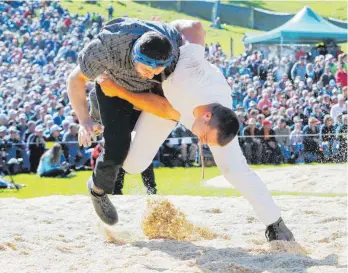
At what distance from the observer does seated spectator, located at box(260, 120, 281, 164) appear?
584 inches

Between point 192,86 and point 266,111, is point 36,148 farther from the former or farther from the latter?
point 192,86

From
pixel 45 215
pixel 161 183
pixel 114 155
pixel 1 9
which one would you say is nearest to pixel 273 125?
pixel 161 183

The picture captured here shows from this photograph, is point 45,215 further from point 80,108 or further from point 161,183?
point 161,183

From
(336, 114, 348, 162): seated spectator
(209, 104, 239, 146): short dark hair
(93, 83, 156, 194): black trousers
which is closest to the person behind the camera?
(209, 104, 239, 146): short dark hair

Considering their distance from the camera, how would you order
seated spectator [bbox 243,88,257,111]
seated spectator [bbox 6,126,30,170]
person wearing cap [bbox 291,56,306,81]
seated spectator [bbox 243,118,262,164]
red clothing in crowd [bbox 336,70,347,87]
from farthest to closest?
1. person wearing cap [bbox 291,56,306,81]
2. red clothing in crowd [bbox 336,70,347,87]
3. seated spectator [bbox 243,88,257,111]
4. seated spectator [bbox 243,118,262,164]
5. seated spectator [bbox 6,126,30,170]

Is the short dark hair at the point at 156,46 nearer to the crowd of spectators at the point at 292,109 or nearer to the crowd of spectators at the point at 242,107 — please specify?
the crowd of spectators at the point at 242,107

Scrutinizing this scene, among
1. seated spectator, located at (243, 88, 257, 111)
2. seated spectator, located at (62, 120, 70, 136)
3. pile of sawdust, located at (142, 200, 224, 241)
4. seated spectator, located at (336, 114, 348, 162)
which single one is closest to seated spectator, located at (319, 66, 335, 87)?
seated spectator, located at (243, 88, 257, 111)

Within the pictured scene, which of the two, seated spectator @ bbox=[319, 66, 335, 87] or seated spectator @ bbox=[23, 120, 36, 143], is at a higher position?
seated spectator @ bbox=[319, 66, 335, 87]

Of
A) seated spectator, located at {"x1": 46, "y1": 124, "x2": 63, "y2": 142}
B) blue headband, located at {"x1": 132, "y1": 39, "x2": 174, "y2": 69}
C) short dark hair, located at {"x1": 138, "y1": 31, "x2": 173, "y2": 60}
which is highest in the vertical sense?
short dark hair, located at {"x1": 138, "y1": 31, "x2": 173, "y2": 60}

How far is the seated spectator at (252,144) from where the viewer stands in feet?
48.2

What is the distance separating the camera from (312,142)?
582 inches

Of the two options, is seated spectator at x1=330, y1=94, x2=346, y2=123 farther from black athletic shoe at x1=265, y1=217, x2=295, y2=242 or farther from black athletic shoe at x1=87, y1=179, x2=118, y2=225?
black athletic shoe at x1=265, y1=217, x2=295, y2=242

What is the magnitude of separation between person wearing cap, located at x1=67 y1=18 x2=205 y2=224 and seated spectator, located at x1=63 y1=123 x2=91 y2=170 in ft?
28.3

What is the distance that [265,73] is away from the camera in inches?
776
